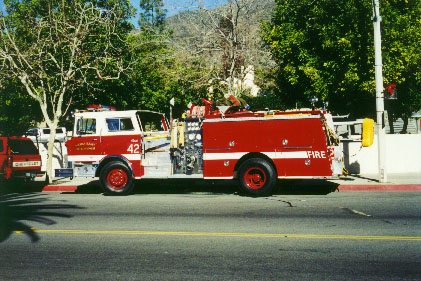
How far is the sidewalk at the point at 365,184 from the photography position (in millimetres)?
13992

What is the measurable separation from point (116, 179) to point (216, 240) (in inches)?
289

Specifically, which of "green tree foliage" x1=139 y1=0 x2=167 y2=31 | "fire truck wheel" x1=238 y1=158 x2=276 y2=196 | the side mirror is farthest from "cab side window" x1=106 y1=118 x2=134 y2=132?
"green tree foliage" x1=139 y1=0 x2=167 y2=31

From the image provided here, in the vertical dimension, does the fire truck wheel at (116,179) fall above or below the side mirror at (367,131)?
below

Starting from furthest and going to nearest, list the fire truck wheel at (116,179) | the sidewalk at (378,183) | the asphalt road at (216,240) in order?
the sidewalk at (378,183) < the fire truck wheel at (116,179) < the asphalt road at (216,240)

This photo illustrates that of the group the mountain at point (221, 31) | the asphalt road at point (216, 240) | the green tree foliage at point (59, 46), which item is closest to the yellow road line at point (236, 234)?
the asphalt road at point (216, 240)

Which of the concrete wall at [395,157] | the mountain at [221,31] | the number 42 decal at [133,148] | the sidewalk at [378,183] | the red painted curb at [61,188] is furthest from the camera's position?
the mountain at [221,31]

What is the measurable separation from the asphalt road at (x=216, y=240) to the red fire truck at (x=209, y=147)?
1175 mm

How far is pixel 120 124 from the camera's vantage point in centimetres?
1382

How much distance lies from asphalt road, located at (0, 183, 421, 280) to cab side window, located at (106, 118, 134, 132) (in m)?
2.89

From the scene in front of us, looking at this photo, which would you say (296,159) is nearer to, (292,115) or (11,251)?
(292,115)

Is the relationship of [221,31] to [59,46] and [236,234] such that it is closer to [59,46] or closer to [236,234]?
[59,46]

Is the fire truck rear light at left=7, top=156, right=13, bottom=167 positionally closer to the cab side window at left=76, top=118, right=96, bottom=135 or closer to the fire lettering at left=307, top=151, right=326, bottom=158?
the cab side window at left=76, top=118, right=96, bottom=135

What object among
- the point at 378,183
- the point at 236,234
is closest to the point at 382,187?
the point at 378,183

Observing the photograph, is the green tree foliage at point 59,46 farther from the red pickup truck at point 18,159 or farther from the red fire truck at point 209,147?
the red fire truck at point 209,147
